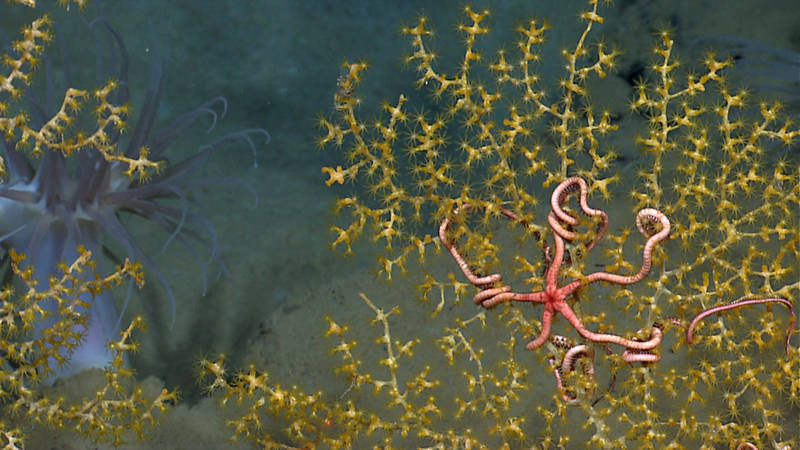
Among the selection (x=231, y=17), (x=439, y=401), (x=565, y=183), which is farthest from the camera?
(x=231, y=17)

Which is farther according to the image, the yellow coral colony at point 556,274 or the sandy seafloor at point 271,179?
the sandy seafloor at point 271,179

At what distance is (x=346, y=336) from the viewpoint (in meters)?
2.40

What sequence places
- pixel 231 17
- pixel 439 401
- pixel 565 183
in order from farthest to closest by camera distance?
pixel 231 17
pixel 439 401
pixel 565 183

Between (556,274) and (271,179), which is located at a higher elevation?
(271,179)

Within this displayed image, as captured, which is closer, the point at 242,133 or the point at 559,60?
the point at 242,133

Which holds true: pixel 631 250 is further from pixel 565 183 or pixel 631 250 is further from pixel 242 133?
pixel 242 133

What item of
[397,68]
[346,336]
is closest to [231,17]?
[397,68]

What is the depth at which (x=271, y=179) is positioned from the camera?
2490mm

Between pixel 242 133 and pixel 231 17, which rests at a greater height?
pixel 231 17

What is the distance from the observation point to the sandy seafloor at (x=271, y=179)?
7.92ft

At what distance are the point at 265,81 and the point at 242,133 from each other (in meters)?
0.20

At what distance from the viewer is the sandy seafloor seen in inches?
95.0

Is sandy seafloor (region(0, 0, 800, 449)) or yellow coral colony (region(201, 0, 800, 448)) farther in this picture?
sandy seafloor (region(0, 0, 800, 449))

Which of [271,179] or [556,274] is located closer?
[556,274]
